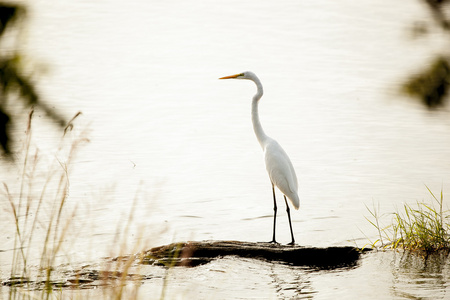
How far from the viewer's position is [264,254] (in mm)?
4574

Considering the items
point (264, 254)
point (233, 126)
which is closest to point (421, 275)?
point (264, 254)

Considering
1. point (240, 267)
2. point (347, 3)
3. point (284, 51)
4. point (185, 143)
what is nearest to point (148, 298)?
point (240, 267)

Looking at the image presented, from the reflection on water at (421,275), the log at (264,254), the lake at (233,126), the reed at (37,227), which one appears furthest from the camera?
the lake at (233,126)

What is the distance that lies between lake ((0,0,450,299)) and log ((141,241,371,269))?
13 cm

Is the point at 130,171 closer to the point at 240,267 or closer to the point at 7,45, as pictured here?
the point at 240,267

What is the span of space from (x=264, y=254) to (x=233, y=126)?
18.3 ft

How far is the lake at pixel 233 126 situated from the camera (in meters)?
5.87

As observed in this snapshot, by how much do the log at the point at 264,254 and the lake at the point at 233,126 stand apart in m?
0.13

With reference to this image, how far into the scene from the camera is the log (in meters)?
4.55

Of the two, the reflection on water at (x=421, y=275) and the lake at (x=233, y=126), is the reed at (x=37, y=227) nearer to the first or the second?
the lake at (x=233, y=126)

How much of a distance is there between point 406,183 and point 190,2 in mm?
14750

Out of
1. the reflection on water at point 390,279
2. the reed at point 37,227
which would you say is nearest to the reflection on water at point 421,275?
the reflection on water at point 390,279

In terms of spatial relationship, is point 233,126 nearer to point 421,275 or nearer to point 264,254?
point 264,254

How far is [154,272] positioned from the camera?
14.5 ft
